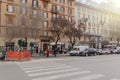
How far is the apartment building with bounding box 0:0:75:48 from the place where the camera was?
159ft

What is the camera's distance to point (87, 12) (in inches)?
3046

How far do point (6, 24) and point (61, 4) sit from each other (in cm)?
1976

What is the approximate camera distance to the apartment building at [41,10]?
48.4 m

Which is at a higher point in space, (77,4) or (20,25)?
(77,4)

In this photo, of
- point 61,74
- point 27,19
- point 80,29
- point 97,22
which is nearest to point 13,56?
point 61,74

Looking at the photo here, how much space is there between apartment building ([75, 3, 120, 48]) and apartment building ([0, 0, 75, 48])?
263 inches

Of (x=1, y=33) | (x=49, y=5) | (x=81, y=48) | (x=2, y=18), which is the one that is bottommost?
→ (x=81, y=48)

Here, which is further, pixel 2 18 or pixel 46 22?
pixel 46 22

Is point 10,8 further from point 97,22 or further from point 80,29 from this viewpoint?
point 97,22

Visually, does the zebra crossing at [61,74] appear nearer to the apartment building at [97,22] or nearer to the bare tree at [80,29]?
the bare tree at [80,29]

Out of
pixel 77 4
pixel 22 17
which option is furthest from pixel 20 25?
pixel 77 4

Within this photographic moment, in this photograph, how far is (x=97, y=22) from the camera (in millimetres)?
84000

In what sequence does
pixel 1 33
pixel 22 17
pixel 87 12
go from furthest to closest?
pixel 87 12, pixel 1 33, pixel 22 17

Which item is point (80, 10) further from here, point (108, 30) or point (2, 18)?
point (2, 18)
